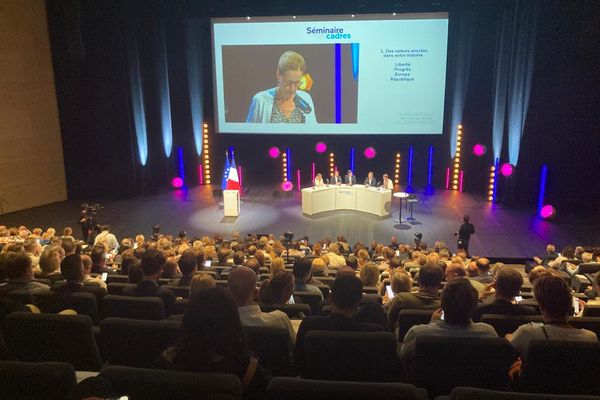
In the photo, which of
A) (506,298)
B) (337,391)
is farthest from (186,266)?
(337,391)

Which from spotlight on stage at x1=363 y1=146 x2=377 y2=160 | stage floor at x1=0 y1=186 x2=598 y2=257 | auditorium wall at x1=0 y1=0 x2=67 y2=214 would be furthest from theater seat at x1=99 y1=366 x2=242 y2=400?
spotlight on stage at x1=363 y1=146 x2=377 y2=160

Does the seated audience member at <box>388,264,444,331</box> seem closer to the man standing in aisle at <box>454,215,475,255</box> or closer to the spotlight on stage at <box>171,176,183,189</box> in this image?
the man standing in aisle at <box>454,215,475,255</box>

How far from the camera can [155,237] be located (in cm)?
776

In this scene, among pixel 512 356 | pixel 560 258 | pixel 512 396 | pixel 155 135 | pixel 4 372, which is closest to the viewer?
pixel 512 396

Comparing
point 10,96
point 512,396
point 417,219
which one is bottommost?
point 417,219

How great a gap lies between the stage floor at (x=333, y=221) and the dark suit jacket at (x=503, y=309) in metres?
5.48

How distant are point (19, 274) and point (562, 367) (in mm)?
3709

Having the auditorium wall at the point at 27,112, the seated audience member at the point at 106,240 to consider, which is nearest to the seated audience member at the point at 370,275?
the seated audience member at the point at 106,240

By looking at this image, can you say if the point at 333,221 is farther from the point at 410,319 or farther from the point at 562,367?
the point at 562,367

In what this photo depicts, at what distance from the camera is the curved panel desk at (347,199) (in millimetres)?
10984

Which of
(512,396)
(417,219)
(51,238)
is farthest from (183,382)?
(417,219)

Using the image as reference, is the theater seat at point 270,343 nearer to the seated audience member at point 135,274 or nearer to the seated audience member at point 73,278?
the seated audience member at point 73,278

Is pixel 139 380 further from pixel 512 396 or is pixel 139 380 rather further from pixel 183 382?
pixel 512 396

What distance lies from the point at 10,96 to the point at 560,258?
11655 mm
